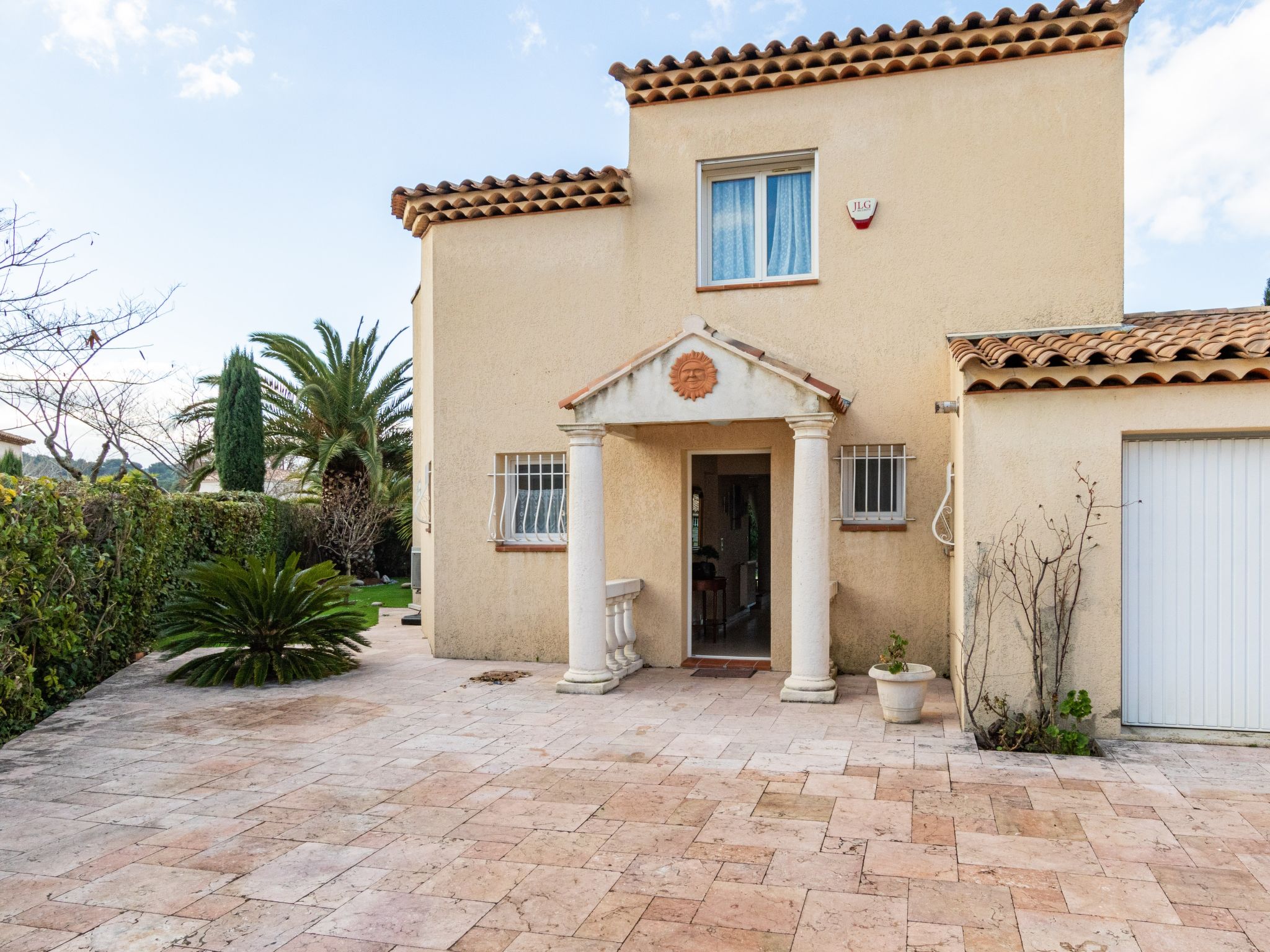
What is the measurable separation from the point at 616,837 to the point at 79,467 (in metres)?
16.5

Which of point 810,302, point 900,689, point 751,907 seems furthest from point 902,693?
point 810,302

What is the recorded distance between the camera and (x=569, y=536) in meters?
9.48

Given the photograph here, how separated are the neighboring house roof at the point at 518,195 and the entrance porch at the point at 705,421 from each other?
245 cm

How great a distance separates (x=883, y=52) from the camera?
9.88m

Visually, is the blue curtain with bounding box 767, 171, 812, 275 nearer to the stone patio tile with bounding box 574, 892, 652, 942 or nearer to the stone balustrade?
the stone balustrade

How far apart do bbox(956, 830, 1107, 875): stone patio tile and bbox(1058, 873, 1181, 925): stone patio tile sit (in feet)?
0.44

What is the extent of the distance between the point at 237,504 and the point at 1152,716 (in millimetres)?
12485

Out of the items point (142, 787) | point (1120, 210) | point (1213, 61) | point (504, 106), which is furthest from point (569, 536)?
point (1213, 61)

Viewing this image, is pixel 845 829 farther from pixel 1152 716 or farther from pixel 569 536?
pixel 569 536

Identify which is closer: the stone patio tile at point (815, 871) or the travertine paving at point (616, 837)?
the travertine paving at point (616, 837)

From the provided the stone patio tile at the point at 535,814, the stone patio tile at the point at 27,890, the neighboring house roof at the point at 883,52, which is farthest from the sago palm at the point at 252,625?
the neighboring house roof at the point at 883,52

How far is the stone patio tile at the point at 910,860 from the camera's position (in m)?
4.74

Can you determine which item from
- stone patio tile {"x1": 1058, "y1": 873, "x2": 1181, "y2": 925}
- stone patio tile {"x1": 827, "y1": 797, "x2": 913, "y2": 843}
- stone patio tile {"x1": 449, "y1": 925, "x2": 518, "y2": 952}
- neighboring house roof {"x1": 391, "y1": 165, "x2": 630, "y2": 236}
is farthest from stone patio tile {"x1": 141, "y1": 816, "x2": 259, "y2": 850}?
neighboring house roof {"x1": 391, "y1": 165, "x2": 630, "y2": 236}

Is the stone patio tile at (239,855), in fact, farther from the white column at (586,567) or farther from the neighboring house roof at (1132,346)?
the neighboring house roof at (1132,346)
